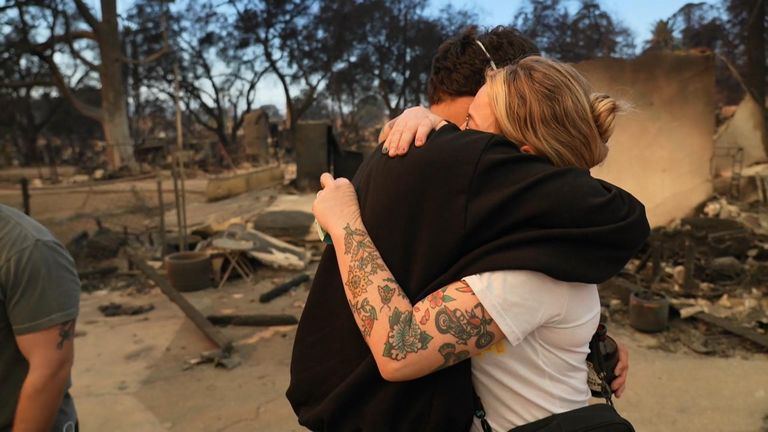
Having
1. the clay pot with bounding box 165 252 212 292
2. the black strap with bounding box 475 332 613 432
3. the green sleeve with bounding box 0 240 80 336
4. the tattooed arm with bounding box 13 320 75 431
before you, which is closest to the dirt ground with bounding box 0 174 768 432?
the clay pot with bounding box 165 252 212 292

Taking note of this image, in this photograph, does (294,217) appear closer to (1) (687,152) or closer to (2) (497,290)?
(1) (687,152)

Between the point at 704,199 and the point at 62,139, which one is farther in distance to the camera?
the point at 62,139

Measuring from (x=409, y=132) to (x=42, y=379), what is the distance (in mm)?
1384

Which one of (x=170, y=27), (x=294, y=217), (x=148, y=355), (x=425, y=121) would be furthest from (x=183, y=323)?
(x=170, y=27)

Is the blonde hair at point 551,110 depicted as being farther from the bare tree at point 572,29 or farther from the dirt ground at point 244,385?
the bare tree at point 572,29

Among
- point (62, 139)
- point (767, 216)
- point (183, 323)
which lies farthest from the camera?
point (62, 139)

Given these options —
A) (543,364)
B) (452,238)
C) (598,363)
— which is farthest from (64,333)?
(598,363)

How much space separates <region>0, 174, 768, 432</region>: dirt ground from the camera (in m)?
3.94

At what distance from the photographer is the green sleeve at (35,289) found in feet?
5.41

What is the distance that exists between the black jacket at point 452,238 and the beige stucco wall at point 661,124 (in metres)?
7.83

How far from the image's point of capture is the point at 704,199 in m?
8.69

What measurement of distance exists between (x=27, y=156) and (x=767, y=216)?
38.2 meters

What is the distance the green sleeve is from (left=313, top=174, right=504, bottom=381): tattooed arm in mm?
1089

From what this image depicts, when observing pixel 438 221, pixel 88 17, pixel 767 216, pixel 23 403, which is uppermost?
pixel 88 17
